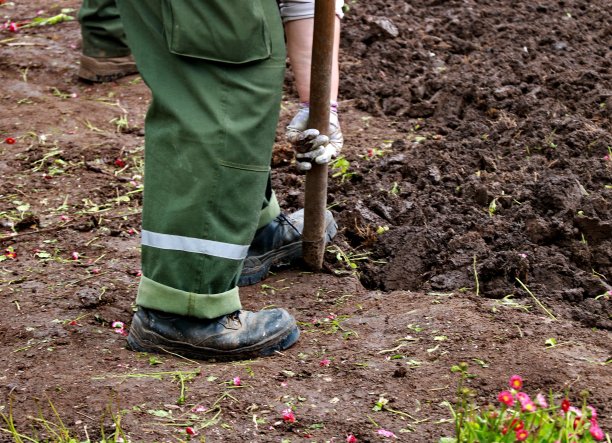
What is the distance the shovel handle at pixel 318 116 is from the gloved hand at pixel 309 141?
4 centimetres

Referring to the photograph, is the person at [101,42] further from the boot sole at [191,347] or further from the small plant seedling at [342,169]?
the boot sole at [191,347]

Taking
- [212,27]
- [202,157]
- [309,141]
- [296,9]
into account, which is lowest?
[309,141]

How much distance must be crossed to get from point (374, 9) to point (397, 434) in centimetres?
459

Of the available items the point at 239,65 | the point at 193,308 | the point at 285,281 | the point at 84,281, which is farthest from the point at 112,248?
the point at 239,65

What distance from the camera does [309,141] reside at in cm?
365

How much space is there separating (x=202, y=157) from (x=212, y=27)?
0.39 m

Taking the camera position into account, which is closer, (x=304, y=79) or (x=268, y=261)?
(x=304, y=79)

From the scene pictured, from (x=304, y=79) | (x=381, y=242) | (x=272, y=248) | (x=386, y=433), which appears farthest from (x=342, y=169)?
(x=386, y=433)

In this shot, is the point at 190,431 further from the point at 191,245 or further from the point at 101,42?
the point at 101,42

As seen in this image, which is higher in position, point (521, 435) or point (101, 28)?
point (521, 435)

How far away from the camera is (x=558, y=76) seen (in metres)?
5.57

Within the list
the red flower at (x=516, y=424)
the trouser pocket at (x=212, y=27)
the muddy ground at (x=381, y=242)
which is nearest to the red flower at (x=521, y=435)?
the red flower at (x=516, y=424)

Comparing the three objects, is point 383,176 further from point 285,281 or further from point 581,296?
point 581,296

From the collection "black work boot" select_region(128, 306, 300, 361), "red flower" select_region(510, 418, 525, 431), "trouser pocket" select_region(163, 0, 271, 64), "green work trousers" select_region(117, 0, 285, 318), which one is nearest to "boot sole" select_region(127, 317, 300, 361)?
"black work boot" select_region(128, 306, 300, 361)
